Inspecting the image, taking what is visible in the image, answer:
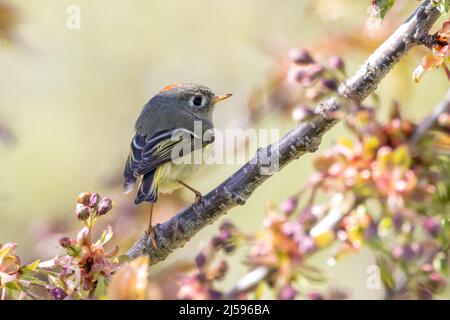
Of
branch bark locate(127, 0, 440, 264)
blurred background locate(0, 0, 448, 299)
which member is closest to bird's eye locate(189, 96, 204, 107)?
blurred background locate(0, 0, 448, 299)

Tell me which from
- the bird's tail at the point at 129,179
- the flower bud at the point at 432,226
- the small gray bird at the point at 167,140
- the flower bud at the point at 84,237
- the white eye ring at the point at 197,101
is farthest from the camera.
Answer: the white eye ring at the point at 197,101

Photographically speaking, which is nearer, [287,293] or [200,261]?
[287,293]

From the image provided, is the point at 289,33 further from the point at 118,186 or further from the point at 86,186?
the point at 118,186

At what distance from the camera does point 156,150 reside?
3031 millimetres

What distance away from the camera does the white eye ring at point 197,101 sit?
383cm

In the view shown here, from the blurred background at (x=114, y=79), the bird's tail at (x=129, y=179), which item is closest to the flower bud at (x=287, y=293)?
the bird's tail at (x=129, y=179)

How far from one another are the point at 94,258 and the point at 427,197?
0.75 meters

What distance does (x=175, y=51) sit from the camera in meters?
6.55

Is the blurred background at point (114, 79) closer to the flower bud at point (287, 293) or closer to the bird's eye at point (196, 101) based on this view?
the bird's eye at point (196, 101)

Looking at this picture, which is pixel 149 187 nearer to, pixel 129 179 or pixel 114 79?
pixel 129 179

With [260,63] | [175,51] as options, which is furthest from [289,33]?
[175,51]

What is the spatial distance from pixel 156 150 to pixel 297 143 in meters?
1.34

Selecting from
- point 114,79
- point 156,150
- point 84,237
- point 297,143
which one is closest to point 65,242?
point 84,237
